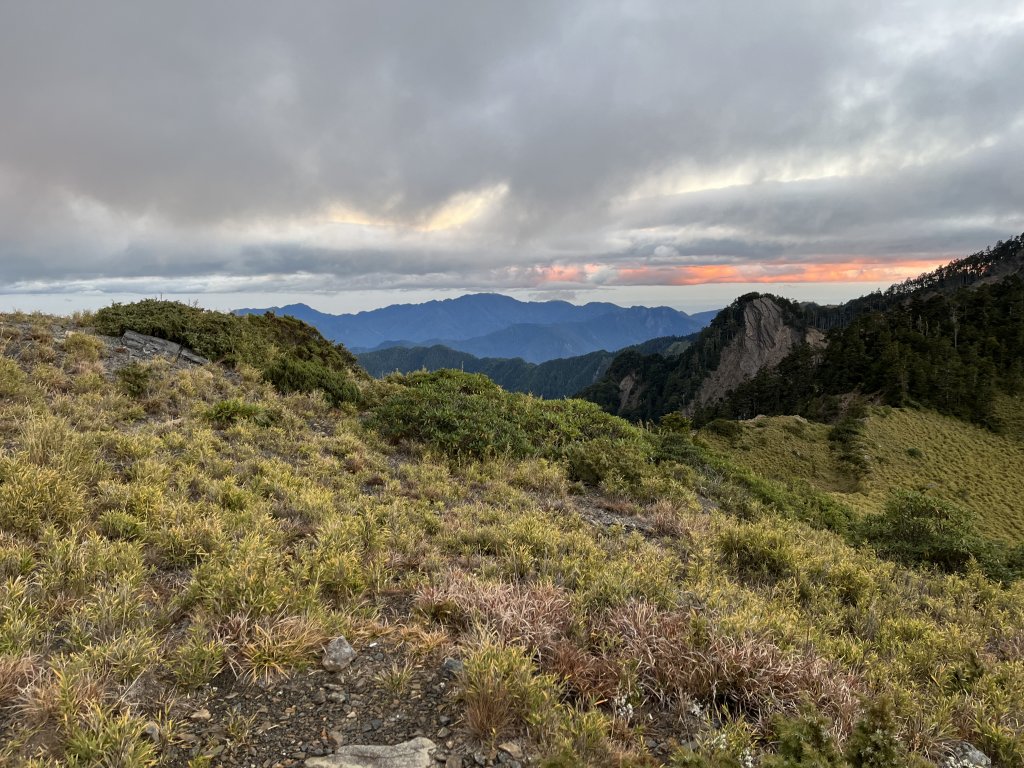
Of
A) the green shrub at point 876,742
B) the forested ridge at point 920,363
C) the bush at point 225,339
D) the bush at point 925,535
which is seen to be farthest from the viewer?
the forested ridge at point 920,363

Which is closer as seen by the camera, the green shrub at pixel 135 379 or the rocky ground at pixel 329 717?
the rocky ground at pixel 329 717

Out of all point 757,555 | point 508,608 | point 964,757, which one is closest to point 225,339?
point 508,608

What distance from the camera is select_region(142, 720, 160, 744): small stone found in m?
3.03

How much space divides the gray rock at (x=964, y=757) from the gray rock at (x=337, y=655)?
450cm

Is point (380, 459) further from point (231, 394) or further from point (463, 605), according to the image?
point (463, 605)

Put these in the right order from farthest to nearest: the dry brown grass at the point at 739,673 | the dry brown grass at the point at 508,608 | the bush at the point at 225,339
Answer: the bush at the point at 225,339 < the dry brown grass at the point at 508,608 < the dry brown grass at the point at 739,673

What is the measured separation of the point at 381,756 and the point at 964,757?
4.25 metres

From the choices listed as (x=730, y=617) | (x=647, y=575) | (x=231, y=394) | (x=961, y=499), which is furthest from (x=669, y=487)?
(x=961, y=499)

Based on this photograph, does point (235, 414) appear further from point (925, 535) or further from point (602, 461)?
point (925, 535)

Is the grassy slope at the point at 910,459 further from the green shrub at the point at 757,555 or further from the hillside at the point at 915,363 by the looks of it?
the green shrub at the point at 757,555

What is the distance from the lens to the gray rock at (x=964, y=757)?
11.4 feet

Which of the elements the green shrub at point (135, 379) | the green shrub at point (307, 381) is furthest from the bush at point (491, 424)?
the green shrub at point (135, 379)

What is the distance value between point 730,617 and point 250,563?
4672mm

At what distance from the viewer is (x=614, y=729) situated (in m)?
3.39
